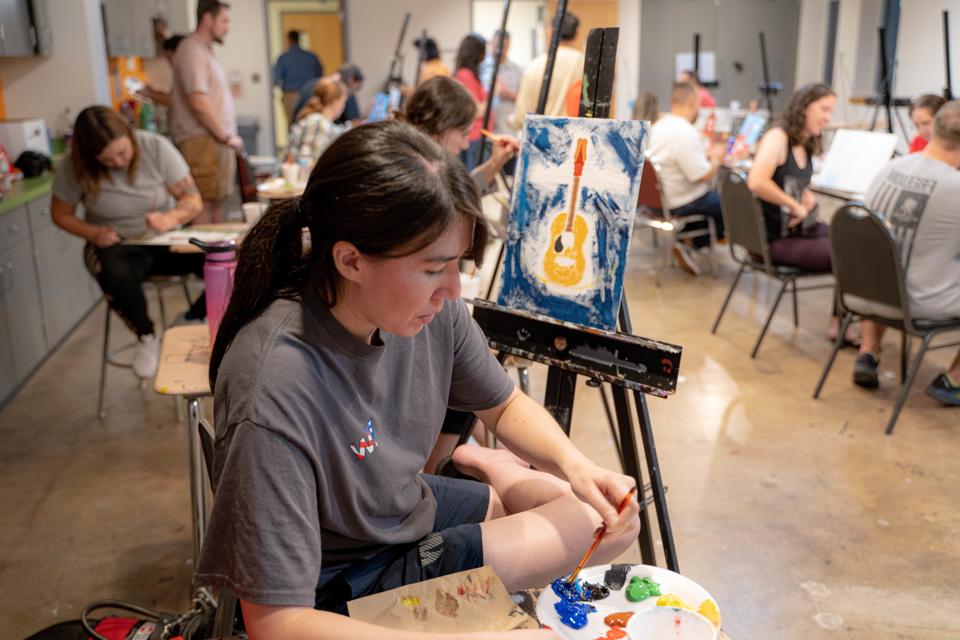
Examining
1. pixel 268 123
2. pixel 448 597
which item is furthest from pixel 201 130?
pixel 268 123

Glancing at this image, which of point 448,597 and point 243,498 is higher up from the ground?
point 243,498

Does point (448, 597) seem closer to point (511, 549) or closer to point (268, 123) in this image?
point (511, 549)

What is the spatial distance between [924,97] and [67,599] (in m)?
4.14

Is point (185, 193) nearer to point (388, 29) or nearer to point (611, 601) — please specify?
point (611, 601)

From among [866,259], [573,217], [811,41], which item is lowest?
[866,259]

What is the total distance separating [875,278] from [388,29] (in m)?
7.09

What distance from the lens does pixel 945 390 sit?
3.37 meters

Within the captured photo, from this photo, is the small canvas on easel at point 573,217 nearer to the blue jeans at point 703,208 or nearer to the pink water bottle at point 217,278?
the pink water bottle at point 217,278

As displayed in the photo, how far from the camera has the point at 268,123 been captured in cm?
973

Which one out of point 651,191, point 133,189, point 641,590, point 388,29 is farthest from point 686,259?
Result: point 388,29

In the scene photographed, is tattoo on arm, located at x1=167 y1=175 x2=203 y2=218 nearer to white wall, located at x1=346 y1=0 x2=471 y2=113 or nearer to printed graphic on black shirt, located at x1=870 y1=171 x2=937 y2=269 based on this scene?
printed graphic on black shirt, located at x1=870 y1=171 x2=937 y2=269

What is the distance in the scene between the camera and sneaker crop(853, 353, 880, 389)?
3.52 meters

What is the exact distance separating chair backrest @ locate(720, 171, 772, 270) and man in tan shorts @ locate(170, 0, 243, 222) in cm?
260

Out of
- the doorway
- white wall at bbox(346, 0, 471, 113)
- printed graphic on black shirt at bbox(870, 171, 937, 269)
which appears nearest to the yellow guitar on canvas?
printed graphic on black shirt at bbox(870, 171, 937, 269)
